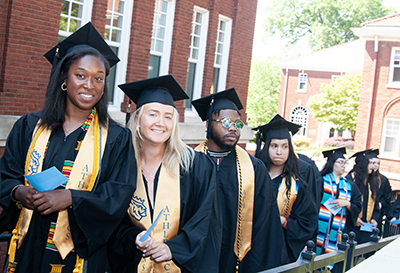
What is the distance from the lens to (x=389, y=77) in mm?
21250

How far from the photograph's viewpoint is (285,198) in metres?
4.62

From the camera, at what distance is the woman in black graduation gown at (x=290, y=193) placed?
14.8 ft

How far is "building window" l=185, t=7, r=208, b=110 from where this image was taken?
34.2ft

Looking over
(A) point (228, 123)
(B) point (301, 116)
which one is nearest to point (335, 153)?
(A) point (228, 123)

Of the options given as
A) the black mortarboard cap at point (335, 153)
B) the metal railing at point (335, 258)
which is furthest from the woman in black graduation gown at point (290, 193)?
the black mortarboard cap at point (335, 153)

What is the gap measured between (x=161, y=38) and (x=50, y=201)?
300 inches

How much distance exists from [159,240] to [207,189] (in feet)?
1.60

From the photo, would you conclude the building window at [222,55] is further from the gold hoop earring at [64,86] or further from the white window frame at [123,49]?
the gold hoop earring at [64,86]

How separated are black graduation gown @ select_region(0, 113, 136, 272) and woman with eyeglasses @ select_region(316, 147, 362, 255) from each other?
4.14 metres

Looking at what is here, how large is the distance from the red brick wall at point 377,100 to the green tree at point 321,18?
80.7 ft

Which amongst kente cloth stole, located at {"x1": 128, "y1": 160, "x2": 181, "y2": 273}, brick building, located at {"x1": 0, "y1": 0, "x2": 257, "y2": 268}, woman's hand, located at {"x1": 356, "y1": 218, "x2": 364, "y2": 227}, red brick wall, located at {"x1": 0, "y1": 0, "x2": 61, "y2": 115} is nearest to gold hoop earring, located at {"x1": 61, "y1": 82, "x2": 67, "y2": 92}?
kente cloth stole, located at {"x1": 128, "y1": 160, "x2": 181, "y2": 273}

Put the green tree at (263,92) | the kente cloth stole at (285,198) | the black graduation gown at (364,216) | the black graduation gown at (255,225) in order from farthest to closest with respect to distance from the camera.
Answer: the green tree at (263,92), the black graduation gown at (364,216), the kente cloth stole at (285,198), the black graduation gown at (255,225)

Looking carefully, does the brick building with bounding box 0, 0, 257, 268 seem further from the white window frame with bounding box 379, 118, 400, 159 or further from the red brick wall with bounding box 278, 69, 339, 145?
the red brick wall with bounding box 278, 69, 339, 145

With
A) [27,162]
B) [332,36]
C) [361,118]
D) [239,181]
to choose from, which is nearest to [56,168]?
[27,162]
